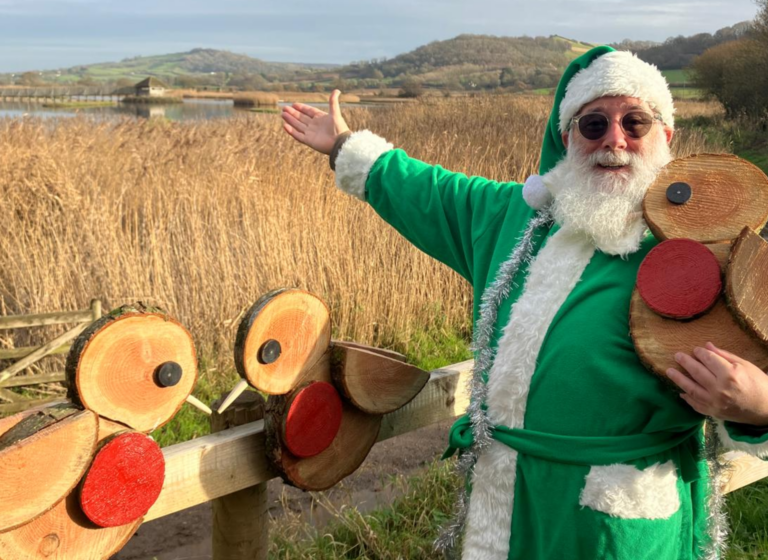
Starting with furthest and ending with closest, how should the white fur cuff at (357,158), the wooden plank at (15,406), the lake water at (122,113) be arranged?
1. the lake water at (122,113)
2. the wooden plank at (15,406)
3. the white fur cuff at (357,158)

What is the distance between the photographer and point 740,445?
4.03ft

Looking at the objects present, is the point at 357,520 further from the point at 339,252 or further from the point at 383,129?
the point at 383,129

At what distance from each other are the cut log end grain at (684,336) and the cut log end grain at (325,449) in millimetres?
648

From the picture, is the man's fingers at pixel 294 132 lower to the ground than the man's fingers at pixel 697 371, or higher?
higher

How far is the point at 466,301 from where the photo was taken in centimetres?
512

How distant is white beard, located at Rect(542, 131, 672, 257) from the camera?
4.55 feet

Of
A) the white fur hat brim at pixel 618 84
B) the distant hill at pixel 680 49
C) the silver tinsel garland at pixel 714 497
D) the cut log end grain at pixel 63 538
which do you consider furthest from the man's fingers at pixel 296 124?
the distant hill at pixel 680 49

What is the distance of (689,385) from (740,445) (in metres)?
0.19

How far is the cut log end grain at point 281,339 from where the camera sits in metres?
1.33

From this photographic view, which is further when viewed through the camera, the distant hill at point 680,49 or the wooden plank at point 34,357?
the distant hill at point 680,49

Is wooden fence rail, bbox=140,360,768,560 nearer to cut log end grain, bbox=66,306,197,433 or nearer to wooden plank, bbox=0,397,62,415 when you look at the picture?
cut log end grain, bbox=66,306,197,433

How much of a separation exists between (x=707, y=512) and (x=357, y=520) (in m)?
1.53

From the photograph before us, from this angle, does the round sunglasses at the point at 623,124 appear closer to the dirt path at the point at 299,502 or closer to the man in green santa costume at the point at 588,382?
the man in green santa costume at the point at 588,382

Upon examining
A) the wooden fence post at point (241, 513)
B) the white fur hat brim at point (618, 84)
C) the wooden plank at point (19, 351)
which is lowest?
the wooden plank at point (19, 351)
